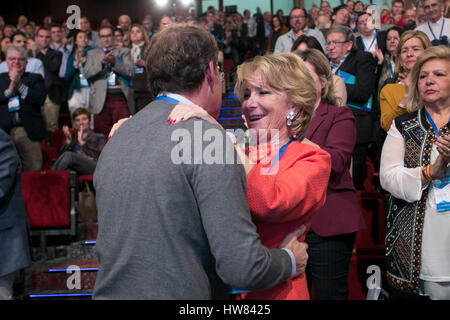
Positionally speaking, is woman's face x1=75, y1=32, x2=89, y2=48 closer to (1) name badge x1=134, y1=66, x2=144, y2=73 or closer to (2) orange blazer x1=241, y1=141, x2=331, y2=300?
(1) name badge x1=134, y1=66, x2=144, y2=73

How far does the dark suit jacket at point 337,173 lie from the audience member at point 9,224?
5.26 ft

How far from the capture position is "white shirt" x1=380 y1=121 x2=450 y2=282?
2355 mm

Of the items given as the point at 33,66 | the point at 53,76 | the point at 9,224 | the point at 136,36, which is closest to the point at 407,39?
the point at 9,224

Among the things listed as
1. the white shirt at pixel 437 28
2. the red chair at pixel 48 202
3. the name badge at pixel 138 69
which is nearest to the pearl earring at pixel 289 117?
the red chair at pixel 48 202

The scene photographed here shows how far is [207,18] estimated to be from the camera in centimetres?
1005

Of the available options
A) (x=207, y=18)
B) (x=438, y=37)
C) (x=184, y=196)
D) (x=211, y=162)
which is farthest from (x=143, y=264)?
(x=207, y=18)

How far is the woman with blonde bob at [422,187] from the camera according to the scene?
2.37m

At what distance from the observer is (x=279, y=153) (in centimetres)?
175

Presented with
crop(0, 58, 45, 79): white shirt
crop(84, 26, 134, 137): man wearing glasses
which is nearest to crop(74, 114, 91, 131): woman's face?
crop(84, 26, 134, 137): man wearing glasses

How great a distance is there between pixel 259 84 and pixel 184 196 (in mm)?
642

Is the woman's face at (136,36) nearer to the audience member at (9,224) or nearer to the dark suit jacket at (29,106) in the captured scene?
the dark suit jacket at (29,106)

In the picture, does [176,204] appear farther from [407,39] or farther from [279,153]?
[407,39]

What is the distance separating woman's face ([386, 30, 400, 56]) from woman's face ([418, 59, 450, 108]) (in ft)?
9.87
